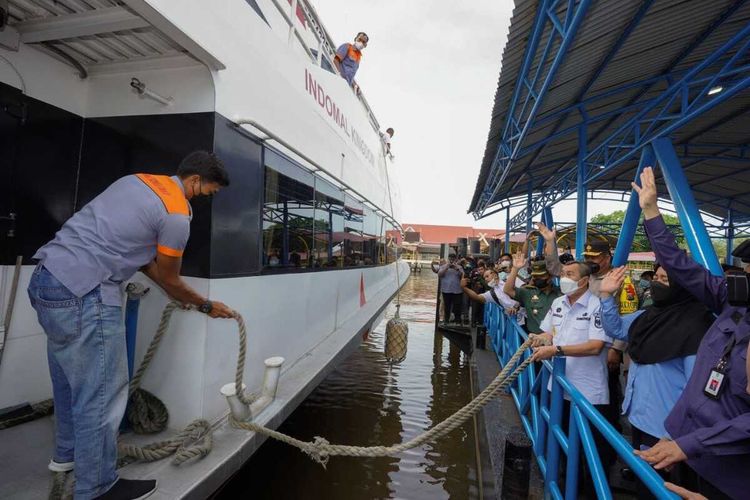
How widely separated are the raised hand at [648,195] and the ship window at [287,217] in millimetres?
2432

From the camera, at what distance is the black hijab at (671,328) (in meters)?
2.16

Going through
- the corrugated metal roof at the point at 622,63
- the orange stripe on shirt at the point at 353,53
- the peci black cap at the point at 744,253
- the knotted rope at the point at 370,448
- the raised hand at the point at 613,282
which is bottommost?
the knotted rope at the point at 370,448

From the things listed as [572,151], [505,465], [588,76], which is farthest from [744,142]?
[505,465]

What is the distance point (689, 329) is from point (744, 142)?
9732mm

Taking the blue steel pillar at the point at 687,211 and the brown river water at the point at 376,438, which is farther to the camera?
the blue steel pillar at the point at 687,211

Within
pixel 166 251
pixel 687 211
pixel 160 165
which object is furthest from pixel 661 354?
pixel 160 165

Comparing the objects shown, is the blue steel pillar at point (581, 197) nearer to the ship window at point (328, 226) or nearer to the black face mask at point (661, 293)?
the ship window at point (328, 226)

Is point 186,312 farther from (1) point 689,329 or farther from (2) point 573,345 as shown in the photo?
(1) point 689,329

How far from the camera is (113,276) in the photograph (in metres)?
1.88

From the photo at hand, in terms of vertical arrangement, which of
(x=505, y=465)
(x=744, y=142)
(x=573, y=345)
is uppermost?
(x=744, y=142)

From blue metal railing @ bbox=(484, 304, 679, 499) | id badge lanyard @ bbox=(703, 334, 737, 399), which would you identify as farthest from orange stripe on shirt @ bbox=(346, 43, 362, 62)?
id badge lanyard @ bbox=(703, 334, 737, 399)

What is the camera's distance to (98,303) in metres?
1.82

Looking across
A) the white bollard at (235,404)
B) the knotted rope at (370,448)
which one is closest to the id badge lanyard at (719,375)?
the knotted rope at (370,448)

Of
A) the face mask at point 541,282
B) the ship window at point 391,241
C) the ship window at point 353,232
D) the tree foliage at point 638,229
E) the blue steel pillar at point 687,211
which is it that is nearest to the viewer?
the blue steel pillar at point 687,211
